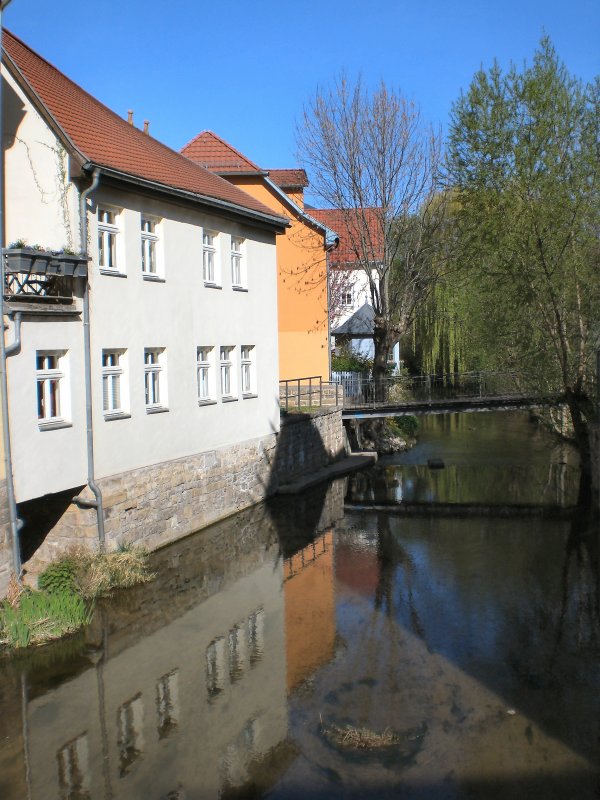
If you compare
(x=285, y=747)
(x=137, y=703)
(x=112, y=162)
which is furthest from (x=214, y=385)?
(x=285, y=747)

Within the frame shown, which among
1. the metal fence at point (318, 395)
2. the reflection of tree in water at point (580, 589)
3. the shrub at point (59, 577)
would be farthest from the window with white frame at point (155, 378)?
the metal fence at point (318, 395)

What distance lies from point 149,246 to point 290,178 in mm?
15783

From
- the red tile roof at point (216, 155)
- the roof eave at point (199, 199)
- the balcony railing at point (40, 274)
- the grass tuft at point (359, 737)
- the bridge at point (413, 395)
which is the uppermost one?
the red tile roof at point (216, 155)

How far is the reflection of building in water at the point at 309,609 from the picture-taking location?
996 cm

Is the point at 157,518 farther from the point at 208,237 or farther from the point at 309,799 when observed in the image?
the point at 309,799

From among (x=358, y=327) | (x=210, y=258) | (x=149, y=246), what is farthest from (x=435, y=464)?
(x=358, y=327)

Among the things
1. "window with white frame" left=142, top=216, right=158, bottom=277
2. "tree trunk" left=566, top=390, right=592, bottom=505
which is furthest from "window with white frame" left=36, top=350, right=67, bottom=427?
"tree trunk" left=566, top=390, right=592, bottom=505

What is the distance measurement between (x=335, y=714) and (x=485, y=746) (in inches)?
61.0

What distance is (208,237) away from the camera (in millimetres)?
Answer: 17672

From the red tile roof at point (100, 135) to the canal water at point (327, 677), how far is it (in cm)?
681

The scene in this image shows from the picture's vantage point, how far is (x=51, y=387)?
12.5 m

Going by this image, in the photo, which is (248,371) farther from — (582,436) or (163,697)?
(163,697)

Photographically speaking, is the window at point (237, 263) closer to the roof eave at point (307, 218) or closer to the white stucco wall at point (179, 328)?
the white stucco wall at point (179, 328)

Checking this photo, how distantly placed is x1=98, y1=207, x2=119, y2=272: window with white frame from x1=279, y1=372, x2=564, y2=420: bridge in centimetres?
1117
